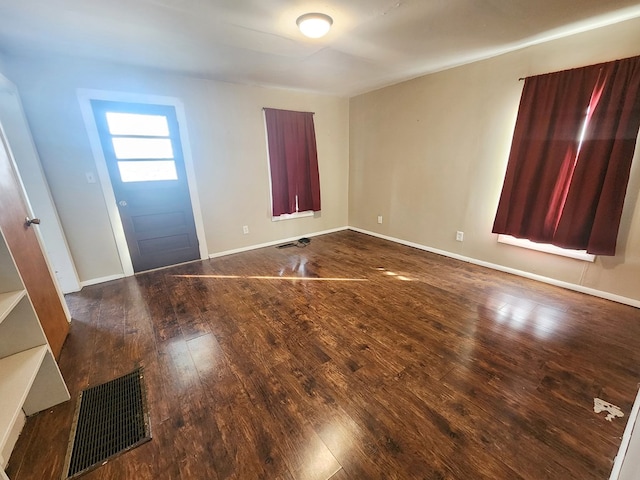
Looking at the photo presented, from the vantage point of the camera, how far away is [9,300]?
1244mm

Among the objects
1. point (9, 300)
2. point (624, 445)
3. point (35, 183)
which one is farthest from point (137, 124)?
point (624, 445)

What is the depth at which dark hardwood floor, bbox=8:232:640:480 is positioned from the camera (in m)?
1.20

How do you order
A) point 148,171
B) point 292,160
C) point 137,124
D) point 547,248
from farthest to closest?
point 292,160 < point 148,171 < point 137,124 < point 547,248

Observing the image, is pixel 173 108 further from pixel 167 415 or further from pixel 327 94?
pixel 167 415

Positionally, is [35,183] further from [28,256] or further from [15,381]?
[15,381]

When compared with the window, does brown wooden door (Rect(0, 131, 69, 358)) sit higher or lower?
lower

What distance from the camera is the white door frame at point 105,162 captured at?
2.73 metres

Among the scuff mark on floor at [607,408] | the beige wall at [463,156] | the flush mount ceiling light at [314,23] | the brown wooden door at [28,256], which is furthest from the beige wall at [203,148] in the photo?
the scuff mark on floor at [607,408]

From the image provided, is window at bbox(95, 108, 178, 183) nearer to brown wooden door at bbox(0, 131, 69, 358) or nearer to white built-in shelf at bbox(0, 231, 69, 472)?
brown wooden door at bbox(0, 131, 69, 358)

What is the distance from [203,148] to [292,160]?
4.38 ft

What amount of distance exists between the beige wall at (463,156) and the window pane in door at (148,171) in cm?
304

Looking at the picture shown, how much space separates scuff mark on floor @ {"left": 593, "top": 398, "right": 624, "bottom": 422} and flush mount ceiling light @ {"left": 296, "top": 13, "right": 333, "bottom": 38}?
9.93 feet

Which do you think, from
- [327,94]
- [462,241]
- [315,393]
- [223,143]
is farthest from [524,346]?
[327,94]

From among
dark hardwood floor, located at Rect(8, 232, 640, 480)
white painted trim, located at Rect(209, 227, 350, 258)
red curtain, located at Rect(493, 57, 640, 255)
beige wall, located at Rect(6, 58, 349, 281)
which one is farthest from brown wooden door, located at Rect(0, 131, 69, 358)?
red curtain, located at Rect(493, 57, 640, 255)
